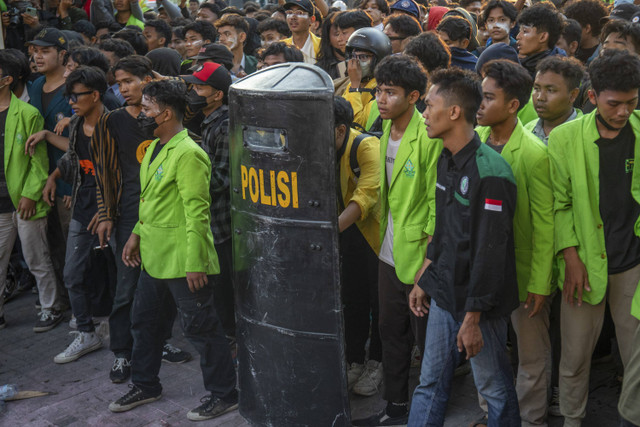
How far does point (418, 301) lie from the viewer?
3.89 metres

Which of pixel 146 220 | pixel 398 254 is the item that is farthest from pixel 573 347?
pixel 146 220

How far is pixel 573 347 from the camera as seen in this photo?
3.97 meters

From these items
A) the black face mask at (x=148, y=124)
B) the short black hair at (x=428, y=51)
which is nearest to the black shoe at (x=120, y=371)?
the black face mask at (x=148, y=124)

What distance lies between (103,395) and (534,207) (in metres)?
3.16

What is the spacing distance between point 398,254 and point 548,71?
1359 millimetres

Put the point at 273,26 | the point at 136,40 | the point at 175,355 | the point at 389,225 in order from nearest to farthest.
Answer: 1. the point at 389,225
2. the point at 175,355
3. the point at 136,40
4. the point at 273,26

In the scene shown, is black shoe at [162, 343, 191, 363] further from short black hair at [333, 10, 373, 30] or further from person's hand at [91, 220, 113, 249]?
short black hair at [333, 10, 373, 30]

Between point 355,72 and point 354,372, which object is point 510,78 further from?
point 354,372

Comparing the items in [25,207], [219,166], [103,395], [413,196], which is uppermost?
[413,196]

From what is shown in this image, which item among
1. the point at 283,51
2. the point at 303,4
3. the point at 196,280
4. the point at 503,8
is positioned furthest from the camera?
the point at 303,4

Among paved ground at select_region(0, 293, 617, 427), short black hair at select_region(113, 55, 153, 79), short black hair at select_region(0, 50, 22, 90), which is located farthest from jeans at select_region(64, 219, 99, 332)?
short black hair at select_region(0, 50, 22, 90)

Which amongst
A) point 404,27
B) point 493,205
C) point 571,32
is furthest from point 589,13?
point 493,205

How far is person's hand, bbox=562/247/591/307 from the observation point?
3844 mm

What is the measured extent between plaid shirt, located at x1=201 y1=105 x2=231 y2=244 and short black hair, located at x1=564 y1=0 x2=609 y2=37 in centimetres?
343
